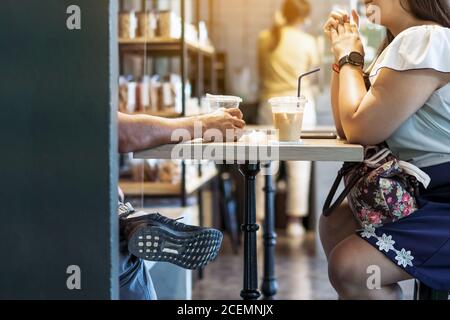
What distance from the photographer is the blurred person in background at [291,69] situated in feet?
19.0

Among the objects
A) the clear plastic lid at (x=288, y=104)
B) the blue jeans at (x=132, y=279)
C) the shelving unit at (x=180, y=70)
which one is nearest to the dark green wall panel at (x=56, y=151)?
the blue jeans at (x=132, y=279)

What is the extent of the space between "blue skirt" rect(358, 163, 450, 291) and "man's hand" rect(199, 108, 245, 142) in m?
0.43

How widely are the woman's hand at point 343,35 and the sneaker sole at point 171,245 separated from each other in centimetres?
69

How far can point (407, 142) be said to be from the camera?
2039 mm

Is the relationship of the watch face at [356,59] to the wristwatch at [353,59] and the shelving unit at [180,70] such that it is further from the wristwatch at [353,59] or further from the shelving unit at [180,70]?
the shelving unit at [180,70]

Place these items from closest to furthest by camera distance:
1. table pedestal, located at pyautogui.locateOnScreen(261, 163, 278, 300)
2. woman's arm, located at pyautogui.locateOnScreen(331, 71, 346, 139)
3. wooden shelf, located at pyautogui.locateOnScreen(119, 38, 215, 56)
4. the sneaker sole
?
the sneaker sole → woman's arm, located at pyautogui.locateOnScreen(331, 71, 346, 139) → table pedestal, located at pyautogui.locateOnScreen(261, 163, 278, 300) → wooden shelf, located at pyautogui.locateOnScreen(119, 38, 215, 56)

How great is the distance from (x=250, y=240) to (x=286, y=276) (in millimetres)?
2258

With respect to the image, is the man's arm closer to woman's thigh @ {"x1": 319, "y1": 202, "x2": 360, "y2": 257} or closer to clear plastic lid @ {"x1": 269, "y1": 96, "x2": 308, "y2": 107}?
clear plastic lid @ {"x1": 269, "y1": 96, "x2": 308, "y2": 107}

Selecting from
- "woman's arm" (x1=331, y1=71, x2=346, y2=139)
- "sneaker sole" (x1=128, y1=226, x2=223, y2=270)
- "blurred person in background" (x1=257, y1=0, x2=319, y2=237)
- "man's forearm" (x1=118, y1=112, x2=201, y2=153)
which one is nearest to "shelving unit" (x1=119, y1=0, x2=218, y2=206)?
"blurred person in background" (x1=257, y1=0, x2=319, y2=237)

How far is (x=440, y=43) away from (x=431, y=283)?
2.00 feet

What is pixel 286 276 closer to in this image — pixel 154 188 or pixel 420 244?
pixel 154 188

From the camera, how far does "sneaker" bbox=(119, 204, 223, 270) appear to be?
1771 millimetres

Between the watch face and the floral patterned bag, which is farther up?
the watch face

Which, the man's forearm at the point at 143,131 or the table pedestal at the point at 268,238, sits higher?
the man's forearm at the point at 143,131
